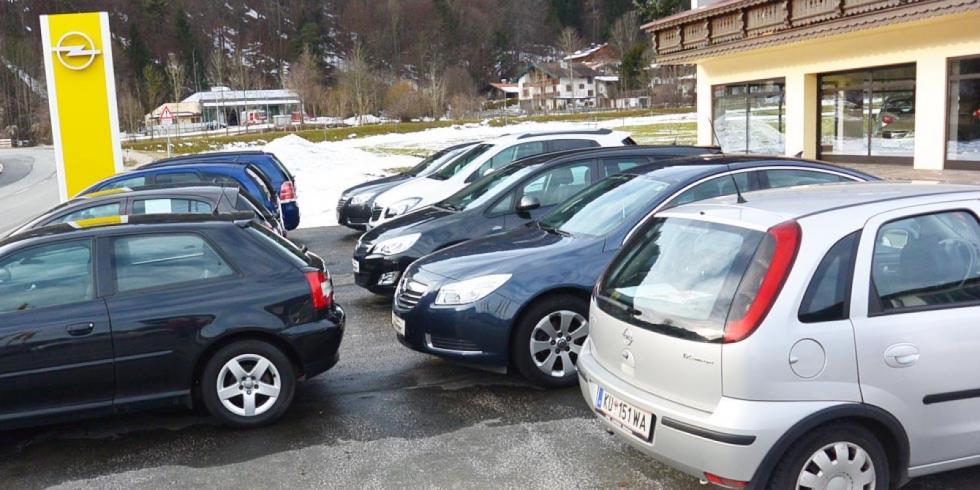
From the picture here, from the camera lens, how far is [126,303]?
5.05m

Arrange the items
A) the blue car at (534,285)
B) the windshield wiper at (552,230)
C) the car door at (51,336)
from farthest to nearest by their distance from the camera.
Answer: the windshield wiper at (552,230) → the blue car at (534,285) → the car door at (51,336)

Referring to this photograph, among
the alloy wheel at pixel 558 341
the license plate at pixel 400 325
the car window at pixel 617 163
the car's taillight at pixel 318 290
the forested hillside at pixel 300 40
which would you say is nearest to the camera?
the car's taillight at pixel 318 290

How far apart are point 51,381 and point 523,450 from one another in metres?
2.84

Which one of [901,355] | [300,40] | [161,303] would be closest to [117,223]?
[161,303]

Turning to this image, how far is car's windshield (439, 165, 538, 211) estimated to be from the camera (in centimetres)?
845

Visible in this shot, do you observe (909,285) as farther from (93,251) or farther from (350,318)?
(350,318)

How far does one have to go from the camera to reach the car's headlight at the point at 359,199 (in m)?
14.0

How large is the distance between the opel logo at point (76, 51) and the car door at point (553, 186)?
44.8ft

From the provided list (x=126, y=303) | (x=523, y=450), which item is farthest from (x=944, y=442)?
(x=126, y=303)

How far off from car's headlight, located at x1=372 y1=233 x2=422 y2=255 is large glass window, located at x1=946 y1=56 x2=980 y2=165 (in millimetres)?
12972

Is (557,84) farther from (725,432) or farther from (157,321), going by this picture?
(725,432)

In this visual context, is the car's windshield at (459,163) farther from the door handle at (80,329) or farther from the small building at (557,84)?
the small building at (557,84)

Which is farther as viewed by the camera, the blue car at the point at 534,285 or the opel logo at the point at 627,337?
the blue car at the point at 534,285

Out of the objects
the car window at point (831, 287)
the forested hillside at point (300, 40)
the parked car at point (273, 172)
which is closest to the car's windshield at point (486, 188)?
the car window at point (831, 287)
